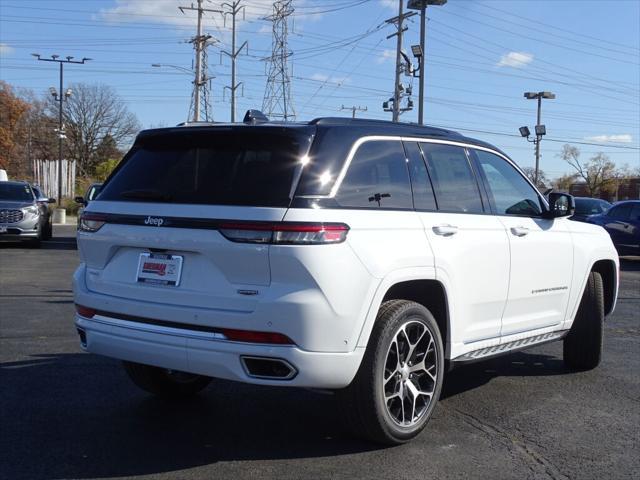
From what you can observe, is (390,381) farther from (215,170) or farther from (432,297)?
(215,170)

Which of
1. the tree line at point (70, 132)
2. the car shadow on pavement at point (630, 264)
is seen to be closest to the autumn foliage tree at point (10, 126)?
the tree line at point (70, 132)

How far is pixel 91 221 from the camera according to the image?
15.0 feet

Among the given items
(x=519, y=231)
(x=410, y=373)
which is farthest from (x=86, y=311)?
(x=519, y=231)

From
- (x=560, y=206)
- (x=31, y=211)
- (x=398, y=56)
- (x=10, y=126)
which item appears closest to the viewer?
(x=560, y=206)

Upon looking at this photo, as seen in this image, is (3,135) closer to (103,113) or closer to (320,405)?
(103,113)

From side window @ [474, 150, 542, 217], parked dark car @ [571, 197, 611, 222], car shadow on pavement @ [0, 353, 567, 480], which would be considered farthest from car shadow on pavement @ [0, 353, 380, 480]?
parked dark car @ [571, 197, 611, 222]

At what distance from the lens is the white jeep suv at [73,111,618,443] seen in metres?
3.86

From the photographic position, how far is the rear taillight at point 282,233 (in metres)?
3.82

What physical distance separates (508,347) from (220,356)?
8.00ft

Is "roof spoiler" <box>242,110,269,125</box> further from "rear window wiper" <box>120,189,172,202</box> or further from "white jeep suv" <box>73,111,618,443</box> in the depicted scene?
"rear window wiper" <box>120,189,172,202</box>

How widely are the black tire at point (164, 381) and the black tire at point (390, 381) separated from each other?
5.21 ft

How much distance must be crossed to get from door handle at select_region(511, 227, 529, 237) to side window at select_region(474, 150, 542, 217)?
144mm

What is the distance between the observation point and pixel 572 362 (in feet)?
21.7

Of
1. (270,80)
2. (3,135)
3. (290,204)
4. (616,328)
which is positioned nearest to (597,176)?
(270,80)
